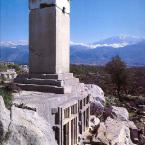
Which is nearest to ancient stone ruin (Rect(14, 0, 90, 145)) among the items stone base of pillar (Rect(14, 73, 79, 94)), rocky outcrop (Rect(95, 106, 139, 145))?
stone base of pillar (Rect(14, 73, 79, 94))

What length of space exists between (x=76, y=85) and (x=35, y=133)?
8309 millimetres

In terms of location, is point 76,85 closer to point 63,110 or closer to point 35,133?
point 63,110

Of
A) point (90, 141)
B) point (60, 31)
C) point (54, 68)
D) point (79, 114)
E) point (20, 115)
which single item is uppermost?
point (60, 31)

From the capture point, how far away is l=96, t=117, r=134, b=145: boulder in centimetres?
1477

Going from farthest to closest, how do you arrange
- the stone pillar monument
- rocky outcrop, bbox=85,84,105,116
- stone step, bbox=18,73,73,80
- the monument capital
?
1. rocky outcrop, bbox=85,84,105,116
2. the monument capital
3. the stone pillar monument
4. stone step, bbox=18,73,73,80

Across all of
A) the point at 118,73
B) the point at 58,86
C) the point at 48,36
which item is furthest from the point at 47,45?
the point at 118,73

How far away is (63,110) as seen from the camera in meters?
12.3

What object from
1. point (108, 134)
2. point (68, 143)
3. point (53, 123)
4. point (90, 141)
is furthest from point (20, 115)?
point (108, 134)

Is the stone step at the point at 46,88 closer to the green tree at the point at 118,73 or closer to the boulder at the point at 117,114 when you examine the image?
the boulder at the point at 117,114

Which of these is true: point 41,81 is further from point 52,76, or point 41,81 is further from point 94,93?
point 94,93

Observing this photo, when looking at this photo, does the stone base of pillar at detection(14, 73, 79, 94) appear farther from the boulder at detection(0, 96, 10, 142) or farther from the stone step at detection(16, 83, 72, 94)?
the boulder at detection(0, 96, 10, 142)

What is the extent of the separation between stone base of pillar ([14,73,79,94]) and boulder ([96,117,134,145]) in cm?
297

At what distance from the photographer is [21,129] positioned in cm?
864

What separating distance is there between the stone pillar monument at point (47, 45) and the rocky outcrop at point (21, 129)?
20.3 ft
